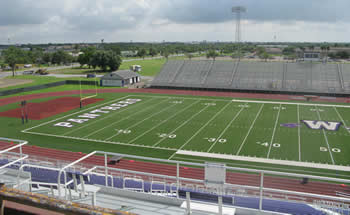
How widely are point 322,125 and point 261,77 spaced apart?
82.0 feet

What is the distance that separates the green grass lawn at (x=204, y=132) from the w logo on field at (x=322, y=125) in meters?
0.64

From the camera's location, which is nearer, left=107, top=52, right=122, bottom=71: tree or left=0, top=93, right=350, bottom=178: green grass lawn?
left=0, top=93, right=350, bottom=178: green grass lawn

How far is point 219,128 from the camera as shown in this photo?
1096 inches

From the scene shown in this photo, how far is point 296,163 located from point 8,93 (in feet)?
144

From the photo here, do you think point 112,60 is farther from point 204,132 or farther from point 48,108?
point 204,132

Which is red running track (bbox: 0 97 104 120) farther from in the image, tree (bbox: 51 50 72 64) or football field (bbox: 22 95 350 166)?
tree (bbox: 51 50 72 64)

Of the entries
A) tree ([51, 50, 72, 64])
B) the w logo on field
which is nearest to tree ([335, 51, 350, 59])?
tree ([51, 50, 72, 64])

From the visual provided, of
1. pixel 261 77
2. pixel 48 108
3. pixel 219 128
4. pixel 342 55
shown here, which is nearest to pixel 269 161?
pixel 219 128

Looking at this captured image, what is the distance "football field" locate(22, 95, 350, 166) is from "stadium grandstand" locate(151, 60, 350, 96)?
10591 mm

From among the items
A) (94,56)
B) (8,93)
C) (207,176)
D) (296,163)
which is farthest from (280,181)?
(94,56)

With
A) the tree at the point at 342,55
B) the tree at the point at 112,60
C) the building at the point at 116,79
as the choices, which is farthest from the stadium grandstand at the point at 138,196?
the tree at the point at 342,55

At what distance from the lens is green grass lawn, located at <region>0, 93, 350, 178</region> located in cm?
2209

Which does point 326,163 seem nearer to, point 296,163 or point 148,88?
point 296,163

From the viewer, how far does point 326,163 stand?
19984 millimetres
